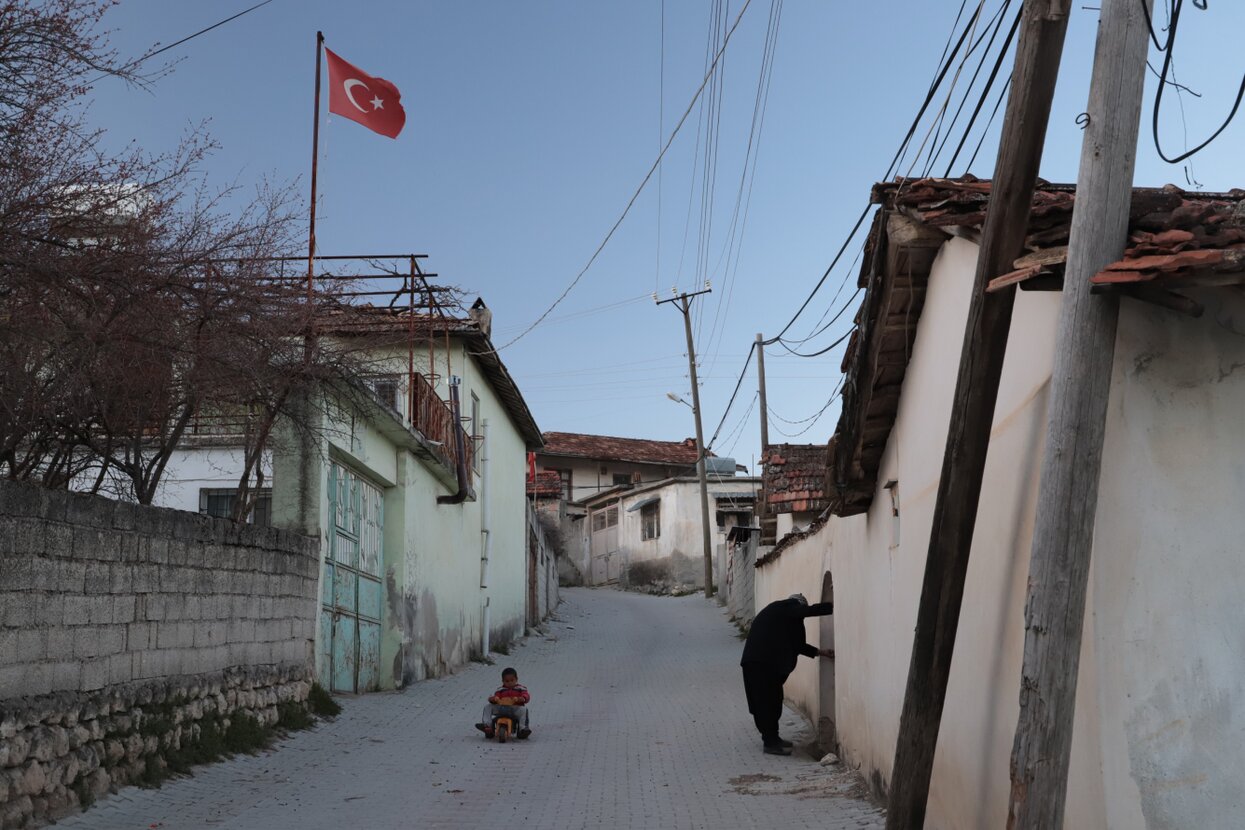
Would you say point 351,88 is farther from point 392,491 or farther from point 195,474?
point 195,474

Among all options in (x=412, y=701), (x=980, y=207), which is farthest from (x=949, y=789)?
(x=412, y=701)

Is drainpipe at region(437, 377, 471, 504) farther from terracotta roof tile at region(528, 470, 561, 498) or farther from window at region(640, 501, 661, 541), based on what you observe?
terracotta roof tile at region(528, 470, 561, 498)

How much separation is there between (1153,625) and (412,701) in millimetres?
11590

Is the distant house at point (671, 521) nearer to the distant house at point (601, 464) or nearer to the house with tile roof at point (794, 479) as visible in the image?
the distant house at point (601, 464)

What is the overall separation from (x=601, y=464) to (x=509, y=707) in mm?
39563

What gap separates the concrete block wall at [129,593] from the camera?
6.76 meters

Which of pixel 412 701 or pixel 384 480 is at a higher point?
pixel 384 480

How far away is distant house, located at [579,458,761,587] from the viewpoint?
42.6 m

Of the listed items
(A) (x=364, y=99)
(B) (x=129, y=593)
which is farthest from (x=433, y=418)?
(B) (x=129, y=593)

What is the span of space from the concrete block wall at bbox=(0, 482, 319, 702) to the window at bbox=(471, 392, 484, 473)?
10407 mm

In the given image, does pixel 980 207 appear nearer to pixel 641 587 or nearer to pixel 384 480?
pixel 384 480

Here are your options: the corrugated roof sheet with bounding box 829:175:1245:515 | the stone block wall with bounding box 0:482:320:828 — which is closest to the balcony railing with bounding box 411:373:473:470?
the stone block wall with bounding box 0:482:320:828

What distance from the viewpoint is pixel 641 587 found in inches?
1716

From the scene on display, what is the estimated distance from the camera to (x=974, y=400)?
510cm
